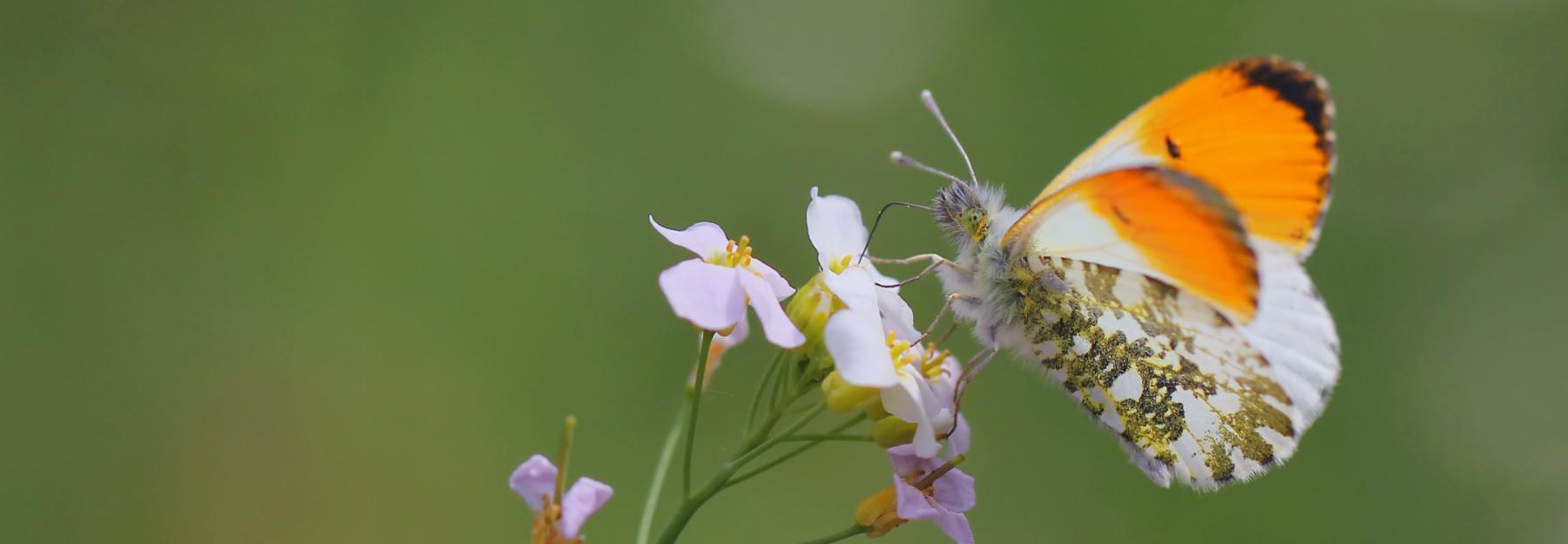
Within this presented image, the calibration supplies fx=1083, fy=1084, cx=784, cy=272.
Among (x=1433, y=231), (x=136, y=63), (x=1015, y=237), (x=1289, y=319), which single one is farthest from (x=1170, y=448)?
(x=1433, y=231)

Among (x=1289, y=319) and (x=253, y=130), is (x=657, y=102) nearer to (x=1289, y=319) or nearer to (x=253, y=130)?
(x=253, y=130)

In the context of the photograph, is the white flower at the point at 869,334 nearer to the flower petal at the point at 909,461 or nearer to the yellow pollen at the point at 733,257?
the flower petal at the point at 909,461

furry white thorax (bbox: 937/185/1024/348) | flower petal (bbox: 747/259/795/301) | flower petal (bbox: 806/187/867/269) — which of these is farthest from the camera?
furry white thorax (bbox: 937/185/1024/348)

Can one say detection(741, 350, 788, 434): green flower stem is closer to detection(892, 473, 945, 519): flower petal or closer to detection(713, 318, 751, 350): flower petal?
detection(713, 318, 751, 350): flower petal

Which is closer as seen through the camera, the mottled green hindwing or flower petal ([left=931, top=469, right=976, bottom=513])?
flower petal ([left=931, top=469, right=976, bottom=513])

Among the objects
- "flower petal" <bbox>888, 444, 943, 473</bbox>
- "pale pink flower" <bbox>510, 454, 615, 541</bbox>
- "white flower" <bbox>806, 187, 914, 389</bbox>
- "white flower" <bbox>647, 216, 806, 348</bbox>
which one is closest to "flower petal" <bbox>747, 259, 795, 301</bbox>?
"white flower" <bbox>647, 216, 806, 348</bbox>

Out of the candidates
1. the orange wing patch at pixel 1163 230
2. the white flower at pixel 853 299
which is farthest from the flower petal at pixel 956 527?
the orange wing patch at pixel 1163 230

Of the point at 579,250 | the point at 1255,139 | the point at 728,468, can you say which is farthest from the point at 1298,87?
the point at 579,250
